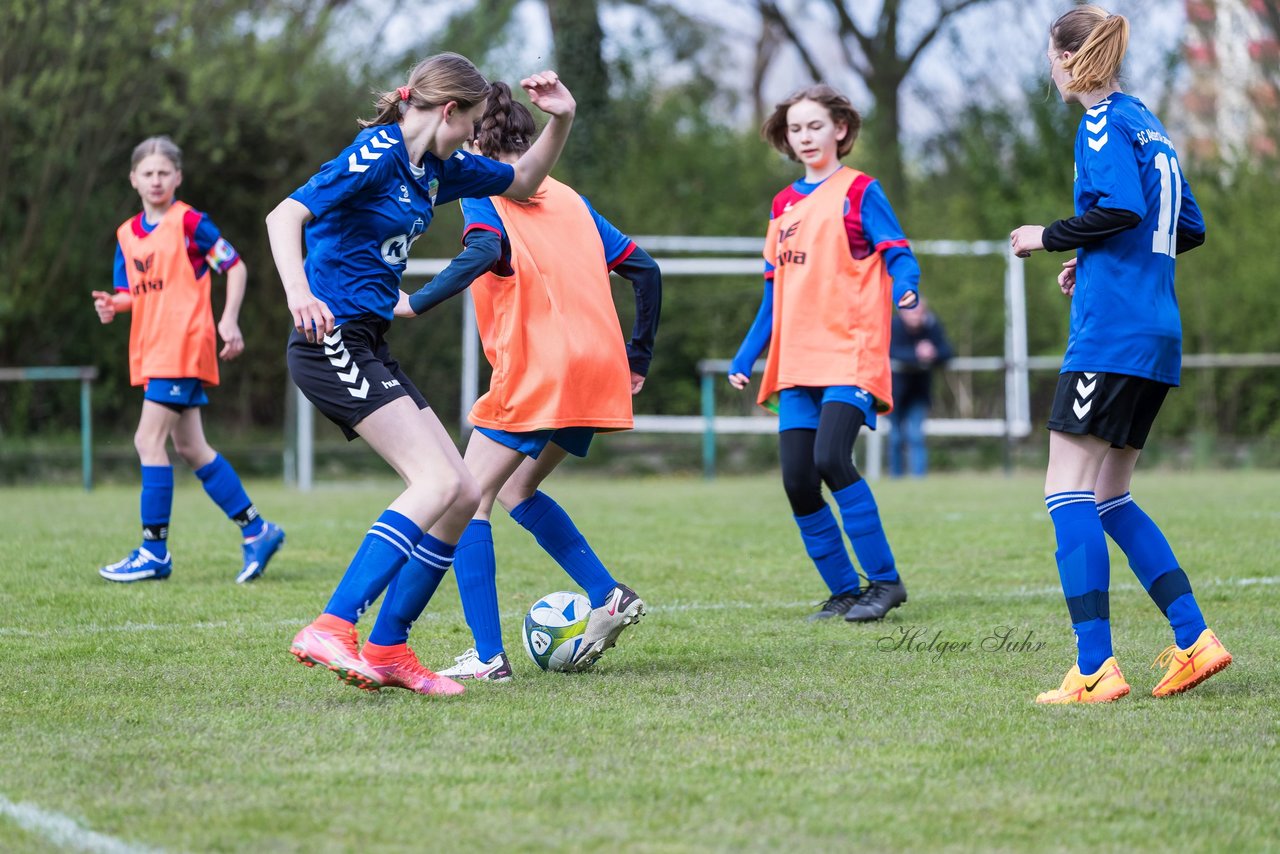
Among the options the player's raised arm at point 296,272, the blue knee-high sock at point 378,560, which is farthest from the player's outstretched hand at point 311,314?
the blue knee-high sock at point 378,560

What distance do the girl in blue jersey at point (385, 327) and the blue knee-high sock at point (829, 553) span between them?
1.96 m

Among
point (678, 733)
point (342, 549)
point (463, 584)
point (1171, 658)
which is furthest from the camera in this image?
point (342, 549)

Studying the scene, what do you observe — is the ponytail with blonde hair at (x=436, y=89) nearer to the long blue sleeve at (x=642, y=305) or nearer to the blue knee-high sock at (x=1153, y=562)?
the long blue sleeve at (x=642, y=305)

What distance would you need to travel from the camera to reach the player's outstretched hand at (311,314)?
3.86m

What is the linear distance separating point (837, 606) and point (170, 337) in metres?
3.37

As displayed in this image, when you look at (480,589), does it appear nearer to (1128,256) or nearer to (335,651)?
(335,651)

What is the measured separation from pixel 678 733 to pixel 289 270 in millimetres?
1469

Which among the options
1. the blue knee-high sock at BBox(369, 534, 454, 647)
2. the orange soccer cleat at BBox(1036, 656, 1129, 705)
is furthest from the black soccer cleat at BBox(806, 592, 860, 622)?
the blue knee-high sock at BBox(369, 534, 454, 647)

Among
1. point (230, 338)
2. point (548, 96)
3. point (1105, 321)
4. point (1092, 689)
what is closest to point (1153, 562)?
point (1092, 689)

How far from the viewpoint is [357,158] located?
4078 mm

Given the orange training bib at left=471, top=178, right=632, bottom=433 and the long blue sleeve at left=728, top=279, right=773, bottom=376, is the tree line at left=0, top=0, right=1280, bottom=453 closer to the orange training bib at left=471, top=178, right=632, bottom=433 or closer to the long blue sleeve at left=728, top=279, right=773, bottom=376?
the long blue sleeve at left=728, top=279, right=773, bottom=376

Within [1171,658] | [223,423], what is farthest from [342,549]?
[223,423]

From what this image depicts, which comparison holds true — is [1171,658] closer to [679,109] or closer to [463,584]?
[463,584]

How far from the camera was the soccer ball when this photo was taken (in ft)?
15.2
